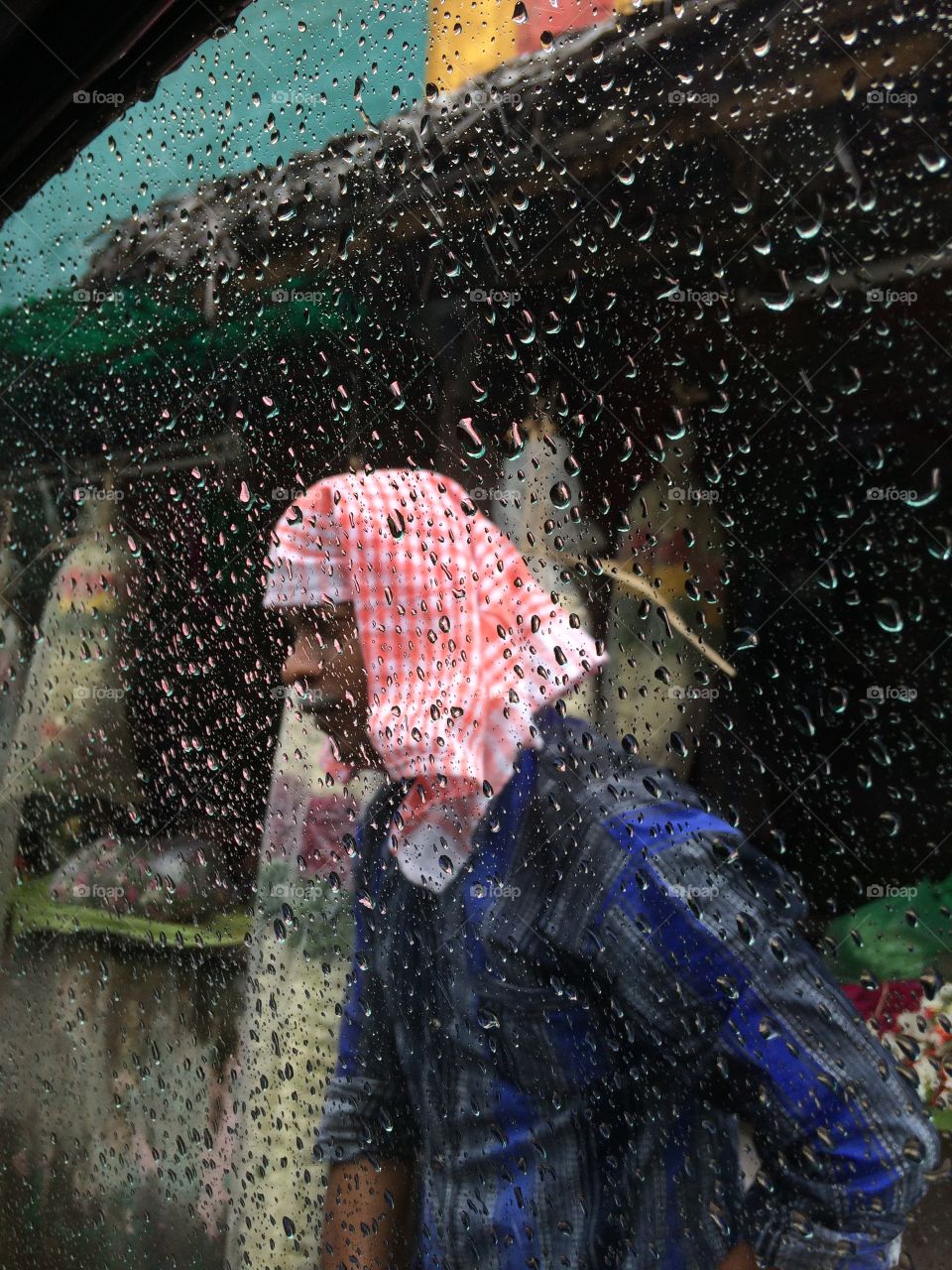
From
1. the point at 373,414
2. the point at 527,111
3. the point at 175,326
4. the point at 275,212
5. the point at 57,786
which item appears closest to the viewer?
the point at 527,111

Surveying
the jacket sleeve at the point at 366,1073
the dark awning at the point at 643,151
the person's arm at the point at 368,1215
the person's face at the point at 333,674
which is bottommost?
the person's arm at the point at 368,1215

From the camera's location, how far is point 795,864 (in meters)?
0.59

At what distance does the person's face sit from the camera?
96 centimetres

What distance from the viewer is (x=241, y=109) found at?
1090 mm

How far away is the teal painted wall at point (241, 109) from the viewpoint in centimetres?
93

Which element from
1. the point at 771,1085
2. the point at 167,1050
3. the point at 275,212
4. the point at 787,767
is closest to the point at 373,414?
the point at 275,212

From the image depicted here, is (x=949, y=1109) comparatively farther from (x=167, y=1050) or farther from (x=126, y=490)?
(x=126, y=490)

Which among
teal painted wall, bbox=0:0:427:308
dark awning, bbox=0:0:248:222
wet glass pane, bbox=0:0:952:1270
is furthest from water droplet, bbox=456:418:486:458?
dark awning, bbox=0:0:248:222

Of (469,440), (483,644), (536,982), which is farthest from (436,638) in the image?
(536,982)

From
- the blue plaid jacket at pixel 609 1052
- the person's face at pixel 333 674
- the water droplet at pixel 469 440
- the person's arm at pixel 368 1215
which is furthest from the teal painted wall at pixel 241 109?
the person's arm at pixel 368 1215

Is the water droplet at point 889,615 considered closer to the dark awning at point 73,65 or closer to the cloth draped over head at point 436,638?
the cloth draped over head at point 436,638

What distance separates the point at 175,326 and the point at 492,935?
0.78 meters

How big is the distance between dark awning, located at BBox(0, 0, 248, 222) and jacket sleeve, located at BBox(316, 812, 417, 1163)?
3.14 ft

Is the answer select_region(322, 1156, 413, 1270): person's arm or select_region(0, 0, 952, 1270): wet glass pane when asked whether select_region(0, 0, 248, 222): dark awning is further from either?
select_region(322, 1156, 413, 1270): person's arm
